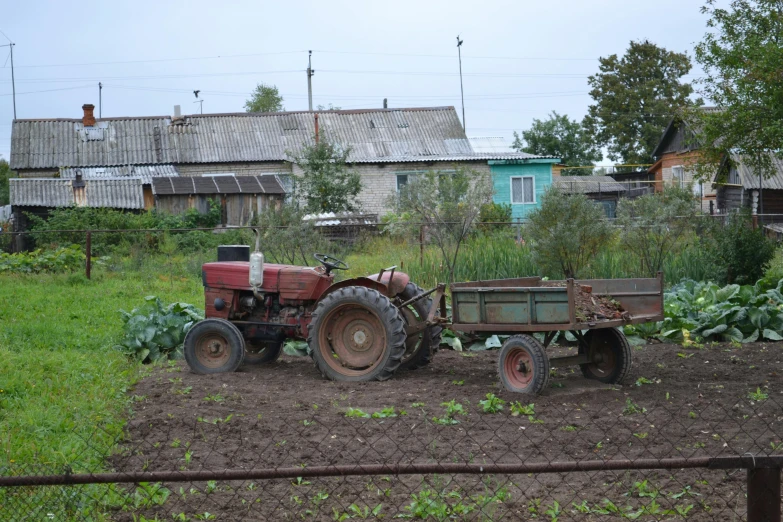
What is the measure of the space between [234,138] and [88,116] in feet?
20.4

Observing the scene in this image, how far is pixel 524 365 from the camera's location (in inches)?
311

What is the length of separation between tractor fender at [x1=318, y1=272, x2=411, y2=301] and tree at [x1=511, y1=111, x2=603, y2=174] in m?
43.8

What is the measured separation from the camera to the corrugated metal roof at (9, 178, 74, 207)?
26781mm

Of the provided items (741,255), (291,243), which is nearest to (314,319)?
(291,243)

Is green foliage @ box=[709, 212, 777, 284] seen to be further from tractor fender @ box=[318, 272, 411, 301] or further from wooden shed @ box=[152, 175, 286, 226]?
wooden shed @ box=[152, 175, 286, 226]

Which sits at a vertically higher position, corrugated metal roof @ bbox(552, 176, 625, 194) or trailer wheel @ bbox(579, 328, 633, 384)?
corrugated metal roof @ bbox(552, 176, 625, 194)

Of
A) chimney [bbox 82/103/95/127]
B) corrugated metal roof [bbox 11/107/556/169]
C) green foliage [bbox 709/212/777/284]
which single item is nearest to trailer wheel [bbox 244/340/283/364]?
green foliage [bbox 709/212/777/284]

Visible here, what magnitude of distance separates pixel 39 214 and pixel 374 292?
21.6m

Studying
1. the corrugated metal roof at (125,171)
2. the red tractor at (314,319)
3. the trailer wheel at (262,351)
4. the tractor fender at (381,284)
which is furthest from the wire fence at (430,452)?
the corrugated metal roof at (125,171)

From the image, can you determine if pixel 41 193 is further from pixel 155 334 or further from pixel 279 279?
pixel 279 279

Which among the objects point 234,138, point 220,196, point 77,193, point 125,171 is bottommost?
point 220,196

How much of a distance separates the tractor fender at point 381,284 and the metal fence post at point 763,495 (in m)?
5.92

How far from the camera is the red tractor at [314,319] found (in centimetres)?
867

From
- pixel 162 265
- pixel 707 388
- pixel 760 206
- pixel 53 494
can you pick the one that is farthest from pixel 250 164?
pixel 53 494
